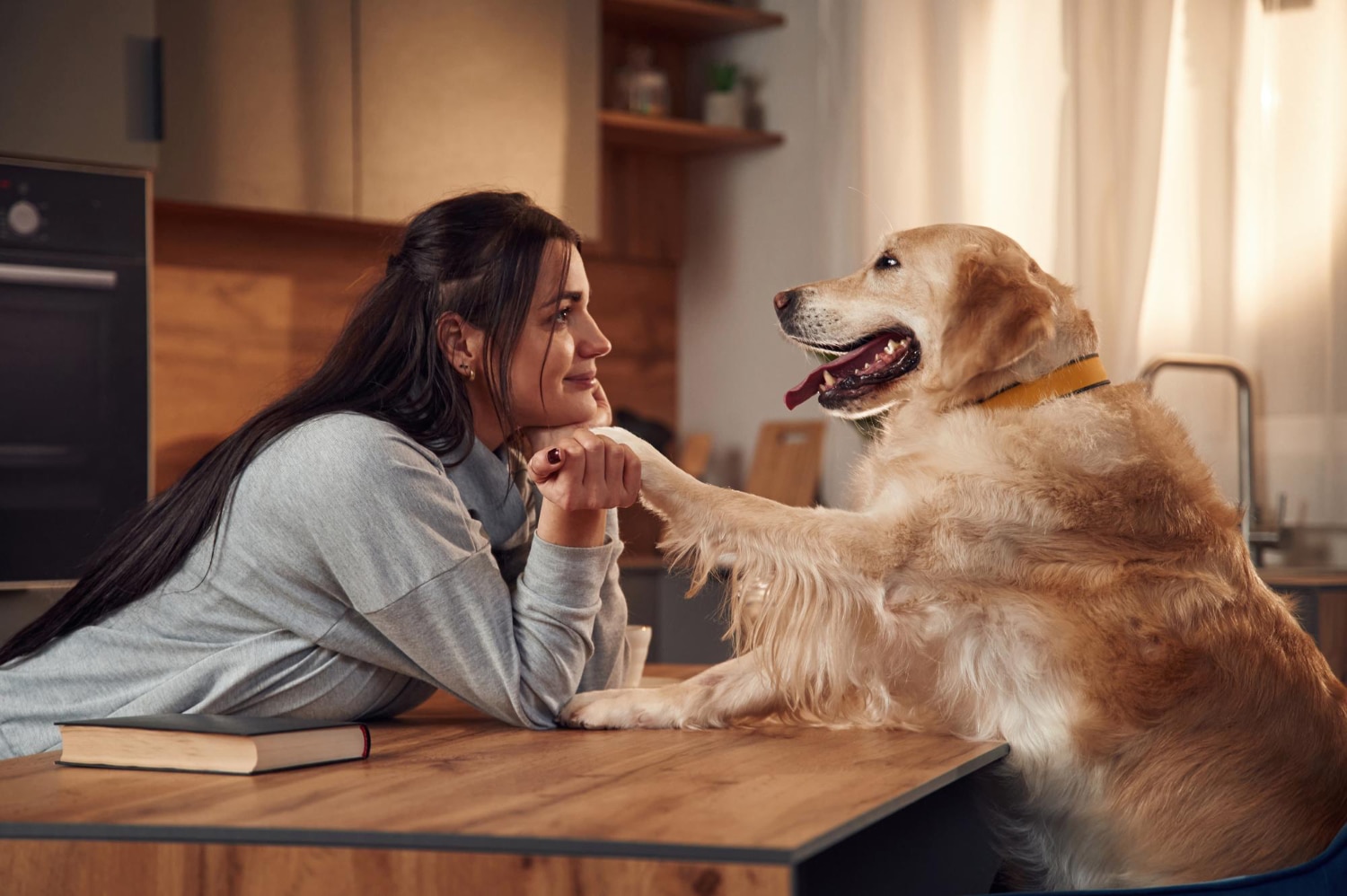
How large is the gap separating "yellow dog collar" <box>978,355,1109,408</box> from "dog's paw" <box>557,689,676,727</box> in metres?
0.46

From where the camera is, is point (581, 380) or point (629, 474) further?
point (581, 380)

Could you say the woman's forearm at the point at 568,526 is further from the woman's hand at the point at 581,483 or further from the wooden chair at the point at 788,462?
the wooden chair at the point at 788,462

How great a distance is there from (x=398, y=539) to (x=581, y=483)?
17 cm

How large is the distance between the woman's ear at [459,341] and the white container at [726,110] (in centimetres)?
245

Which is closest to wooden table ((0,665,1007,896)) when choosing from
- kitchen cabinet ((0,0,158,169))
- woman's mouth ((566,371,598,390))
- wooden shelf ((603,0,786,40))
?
woman's mouth ((566,371,598,390))

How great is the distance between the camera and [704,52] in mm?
3969

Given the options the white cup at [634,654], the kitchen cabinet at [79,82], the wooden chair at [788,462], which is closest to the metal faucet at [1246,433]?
the wooden chair at [788,462]

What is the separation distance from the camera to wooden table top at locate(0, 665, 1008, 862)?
84 cm

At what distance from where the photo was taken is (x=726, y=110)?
378cm

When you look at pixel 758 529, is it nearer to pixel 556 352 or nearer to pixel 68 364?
pixel 556 352

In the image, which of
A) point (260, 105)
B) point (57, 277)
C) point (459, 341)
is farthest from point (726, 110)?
point (459, 341)

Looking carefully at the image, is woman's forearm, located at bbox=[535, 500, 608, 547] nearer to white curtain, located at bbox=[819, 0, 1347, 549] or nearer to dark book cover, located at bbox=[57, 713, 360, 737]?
dark book cover, located at bbox=[57, 713, 360, 737]

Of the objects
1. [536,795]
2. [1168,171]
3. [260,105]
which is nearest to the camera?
[536,795]

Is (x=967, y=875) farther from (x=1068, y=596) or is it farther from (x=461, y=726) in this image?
(x=461, y=726)
